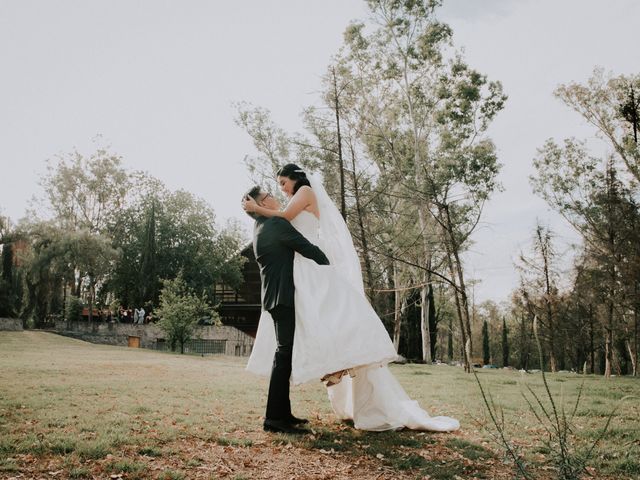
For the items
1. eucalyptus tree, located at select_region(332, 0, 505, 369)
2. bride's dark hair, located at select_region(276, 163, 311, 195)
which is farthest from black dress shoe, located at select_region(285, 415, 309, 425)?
eucalyptus tree, located at select_region(332, 0, 505, 369)

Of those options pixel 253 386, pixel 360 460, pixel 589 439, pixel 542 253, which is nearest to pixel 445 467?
pixel 360 460

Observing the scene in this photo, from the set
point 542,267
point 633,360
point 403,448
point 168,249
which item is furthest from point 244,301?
point 403,448

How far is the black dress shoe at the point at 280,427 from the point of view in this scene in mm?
4699

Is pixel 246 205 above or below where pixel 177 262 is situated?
below

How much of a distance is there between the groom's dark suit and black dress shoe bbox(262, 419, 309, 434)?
39mm

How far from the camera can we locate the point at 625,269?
22844 millimetres

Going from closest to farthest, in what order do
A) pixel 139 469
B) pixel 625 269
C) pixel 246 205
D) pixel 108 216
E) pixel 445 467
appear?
pixel 139 469 < pixel 445 467 < pixel 246 205 < pixel 625 269 < pixel 108 216

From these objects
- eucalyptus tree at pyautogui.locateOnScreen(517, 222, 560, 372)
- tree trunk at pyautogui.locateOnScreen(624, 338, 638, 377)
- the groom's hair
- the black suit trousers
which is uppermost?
eucalyptus tree at pyautogui.locateOnScreen(517, 222, 560, 372)

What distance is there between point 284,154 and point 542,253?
18.3 metres

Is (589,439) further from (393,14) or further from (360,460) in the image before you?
(393,14)

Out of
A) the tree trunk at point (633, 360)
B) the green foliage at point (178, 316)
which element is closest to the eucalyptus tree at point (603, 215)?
the tree trunk at point (633, 360)

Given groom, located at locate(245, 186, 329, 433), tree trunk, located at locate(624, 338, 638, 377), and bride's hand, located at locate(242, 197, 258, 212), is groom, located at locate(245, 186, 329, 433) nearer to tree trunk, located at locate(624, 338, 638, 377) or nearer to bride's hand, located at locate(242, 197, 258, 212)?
bride's hand, located at locate(242, 197, 258, 212)

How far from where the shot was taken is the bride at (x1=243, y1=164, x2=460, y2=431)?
4641 mm

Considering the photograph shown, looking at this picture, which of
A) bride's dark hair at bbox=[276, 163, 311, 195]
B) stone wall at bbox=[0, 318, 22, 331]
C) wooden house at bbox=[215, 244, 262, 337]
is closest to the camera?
bride's dark hair at bbox=[276, 163, 311, 195]
